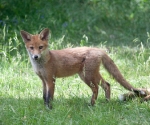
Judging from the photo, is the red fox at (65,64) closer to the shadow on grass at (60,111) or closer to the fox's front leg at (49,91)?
the fox's front leg at (49,91)

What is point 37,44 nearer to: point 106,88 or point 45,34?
point 45,34

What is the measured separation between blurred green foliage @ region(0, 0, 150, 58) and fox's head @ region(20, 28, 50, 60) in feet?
10.9

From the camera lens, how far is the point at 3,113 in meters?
5.34

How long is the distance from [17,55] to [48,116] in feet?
10.2

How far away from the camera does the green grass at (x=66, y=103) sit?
5.09m

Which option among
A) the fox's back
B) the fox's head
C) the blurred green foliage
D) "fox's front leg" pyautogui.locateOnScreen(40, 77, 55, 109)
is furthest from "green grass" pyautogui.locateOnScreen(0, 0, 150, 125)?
the fox's head

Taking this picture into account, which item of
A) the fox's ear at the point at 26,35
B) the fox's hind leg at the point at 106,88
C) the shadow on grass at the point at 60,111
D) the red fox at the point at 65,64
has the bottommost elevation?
the shadow on grass at the point at 60,111

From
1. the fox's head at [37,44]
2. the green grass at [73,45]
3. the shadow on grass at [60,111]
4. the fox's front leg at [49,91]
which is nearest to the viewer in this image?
the shadow on grass at [60,111]

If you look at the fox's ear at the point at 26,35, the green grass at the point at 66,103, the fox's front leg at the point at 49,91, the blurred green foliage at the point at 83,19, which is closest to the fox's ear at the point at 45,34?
the fox's ear at the point at 26,35

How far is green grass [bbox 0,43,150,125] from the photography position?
5.09 metres

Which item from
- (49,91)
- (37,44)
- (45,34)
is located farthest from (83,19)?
(49,91)

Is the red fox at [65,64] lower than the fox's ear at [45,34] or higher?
Answer: lower

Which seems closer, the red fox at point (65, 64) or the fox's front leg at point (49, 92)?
the fox's front leg at point (49, 92)

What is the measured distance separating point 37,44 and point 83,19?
5.48m
